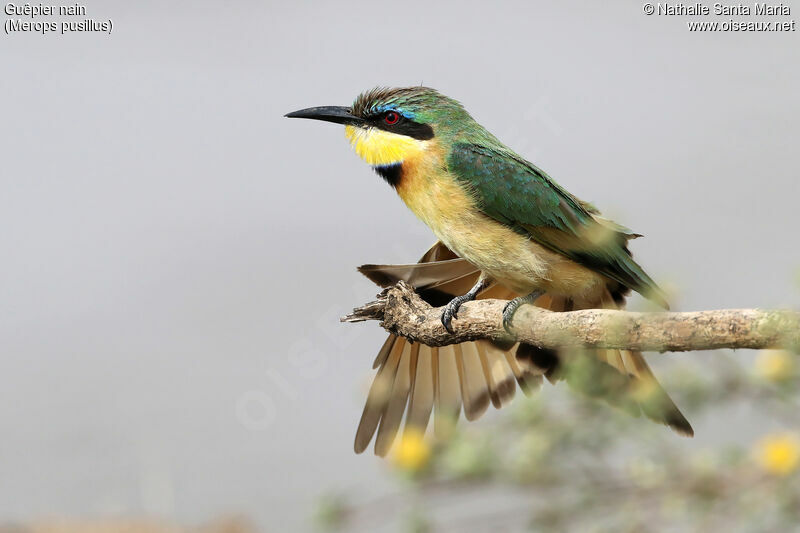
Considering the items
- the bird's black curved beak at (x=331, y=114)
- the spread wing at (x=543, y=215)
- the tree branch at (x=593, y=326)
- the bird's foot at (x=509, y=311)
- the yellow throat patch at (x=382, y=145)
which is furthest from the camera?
the bird's black curved beak at (x=331, y=114)

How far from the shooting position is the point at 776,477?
6.86 ft

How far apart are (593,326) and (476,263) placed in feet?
1.72

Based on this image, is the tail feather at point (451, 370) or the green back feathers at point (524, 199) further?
the tail feather at point (451, 370)

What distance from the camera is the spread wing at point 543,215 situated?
218cm

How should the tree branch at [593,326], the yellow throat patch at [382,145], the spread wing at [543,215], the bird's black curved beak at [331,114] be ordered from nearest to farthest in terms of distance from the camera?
the tree branch at [593,326]
the spread wing at [543,215]
the yellow throat patch at [382,145]
the bird's black curved beak at [331,114]

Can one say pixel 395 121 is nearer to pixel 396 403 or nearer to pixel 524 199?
pixel 524 199

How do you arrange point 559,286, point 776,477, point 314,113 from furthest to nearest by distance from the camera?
1. point 314,113
2. point 559,286
3. point 776,477

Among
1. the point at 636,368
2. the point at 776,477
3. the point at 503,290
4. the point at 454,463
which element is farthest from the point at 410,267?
the point at 776,477

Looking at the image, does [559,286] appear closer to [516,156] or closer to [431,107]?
[516,156]

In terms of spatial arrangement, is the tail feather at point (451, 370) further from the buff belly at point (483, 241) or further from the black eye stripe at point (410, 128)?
the black eye stripe at point (410, 128)

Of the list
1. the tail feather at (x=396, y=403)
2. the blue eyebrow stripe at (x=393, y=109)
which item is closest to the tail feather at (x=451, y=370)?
the tail feather at (x=396, y=403)

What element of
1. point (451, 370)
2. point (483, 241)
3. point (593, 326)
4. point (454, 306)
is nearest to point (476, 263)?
point (483, 241)

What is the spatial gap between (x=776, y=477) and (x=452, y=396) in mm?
796

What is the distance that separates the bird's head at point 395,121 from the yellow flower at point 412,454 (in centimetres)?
65
